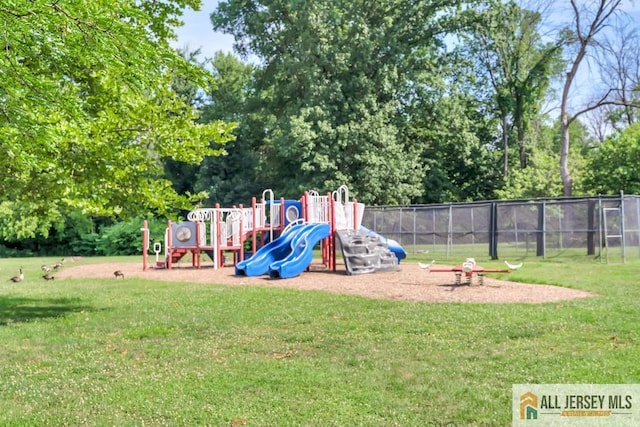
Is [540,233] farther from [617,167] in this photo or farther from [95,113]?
[95,113]

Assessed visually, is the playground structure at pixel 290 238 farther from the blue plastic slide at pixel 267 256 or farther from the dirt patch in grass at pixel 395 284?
the dirt patch in grass at pixel 395 284

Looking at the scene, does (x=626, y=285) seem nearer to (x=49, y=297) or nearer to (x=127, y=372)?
(x=127, y=372)

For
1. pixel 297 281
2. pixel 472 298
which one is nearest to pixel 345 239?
pixel 297 281

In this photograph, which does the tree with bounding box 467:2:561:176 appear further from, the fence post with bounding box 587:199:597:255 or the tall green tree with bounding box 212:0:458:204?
the fence post with bounding box 587:199:597:255

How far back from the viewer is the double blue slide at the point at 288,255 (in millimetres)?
15820

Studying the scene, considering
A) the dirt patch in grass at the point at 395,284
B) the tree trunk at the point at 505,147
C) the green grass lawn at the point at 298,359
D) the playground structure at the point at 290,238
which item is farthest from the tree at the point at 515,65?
the green grass lawn at the point at 298,359

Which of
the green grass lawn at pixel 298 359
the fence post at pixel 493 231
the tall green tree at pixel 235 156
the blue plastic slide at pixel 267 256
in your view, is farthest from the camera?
the tall green tree at pixel 235 156

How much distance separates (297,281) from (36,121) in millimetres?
9876

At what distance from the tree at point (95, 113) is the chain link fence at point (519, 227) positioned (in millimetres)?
15478

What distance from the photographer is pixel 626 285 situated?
1252 centimetres

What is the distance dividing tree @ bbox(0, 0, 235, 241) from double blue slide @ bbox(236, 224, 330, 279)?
21.1 ft

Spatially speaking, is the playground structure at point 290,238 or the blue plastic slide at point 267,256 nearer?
the blue plastic slide at point 267,256

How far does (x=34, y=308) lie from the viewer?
35.2 ft

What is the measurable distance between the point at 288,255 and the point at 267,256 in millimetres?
613
